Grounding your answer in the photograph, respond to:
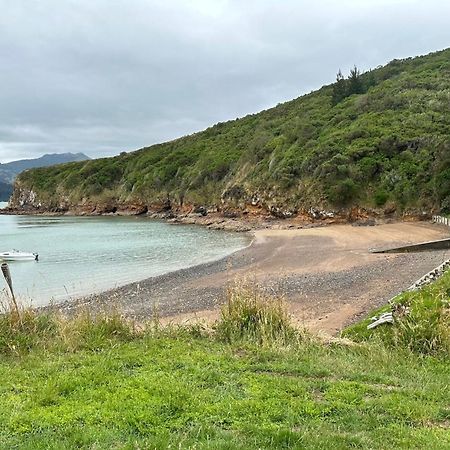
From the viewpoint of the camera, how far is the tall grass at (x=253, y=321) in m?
7.83

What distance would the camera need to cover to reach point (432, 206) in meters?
36.4

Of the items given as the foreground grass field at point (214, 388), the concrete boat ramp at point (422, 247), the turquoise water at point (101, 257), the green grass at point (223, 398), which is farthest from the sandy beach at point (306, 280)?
the green grass at point (223, 398)

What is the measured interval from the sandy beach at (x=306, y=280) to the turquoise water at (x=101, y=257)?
7.27 ft

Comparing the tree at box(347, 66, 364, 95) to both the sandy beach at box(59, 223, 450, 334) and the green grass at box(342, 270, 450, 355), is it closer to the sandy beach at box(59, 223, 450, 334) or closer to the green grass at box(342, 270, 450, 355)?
the sandy beach at box(59, 223, 450, 334)

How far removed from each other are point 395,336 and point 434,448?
3652 millimetres

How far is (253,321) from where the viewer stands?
8.32 meters

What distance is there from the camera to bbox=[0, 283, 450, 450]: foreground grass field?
167 inches

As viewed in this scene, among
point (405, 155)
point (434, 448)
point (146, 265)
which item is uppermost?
point (405, 155)

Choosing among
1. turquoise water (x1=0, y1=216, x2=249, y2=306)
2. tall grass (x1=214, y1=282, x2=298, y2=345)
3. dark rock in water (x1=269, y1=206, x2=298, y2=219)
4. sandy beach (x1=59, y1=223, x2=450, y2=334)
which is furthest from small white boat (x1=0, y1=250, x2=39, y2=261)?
tall grass (x1=214, y1=282, x2=298, y2=345)

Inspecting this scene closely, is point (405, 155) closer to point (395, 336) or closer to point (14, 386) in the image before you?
point (395, 336)

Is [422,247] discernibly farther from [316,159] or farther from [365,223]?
[316,159]

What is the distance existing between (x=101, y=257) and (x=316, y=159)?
23.9 metres

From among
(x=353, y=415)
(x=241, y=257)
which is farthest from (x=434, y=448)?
(x=241, y=257)

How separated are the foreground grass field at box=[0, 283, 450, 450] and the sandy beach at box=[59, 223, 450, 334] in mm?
1476
